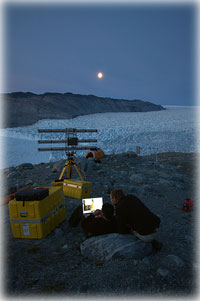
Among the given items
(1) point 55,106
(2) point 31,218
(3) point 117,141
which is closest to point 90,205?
(2) point 31,218

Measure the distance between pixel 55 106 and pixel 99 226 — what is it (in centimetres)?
4155

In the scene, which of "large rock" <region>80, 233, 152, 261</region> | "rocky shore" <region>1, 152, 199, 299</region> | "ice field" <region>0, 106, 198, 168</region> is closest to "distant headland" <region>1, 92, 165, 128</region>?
"ice field" <region>0, 106, 198, 168</region>

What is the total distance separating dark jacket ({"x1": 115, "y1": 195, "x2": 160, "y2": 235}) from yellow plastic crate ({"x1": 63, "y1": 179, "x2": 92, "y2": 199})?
294cm

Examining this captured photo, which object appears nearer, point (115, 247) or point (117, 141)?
point (115, 247)

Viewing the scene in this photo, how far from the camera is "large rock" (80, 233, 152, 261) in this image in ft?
10.8

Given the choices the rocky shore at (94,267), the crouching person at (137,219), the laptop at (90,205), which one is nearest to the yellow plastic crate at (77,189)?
the rocky shore at (94,267)

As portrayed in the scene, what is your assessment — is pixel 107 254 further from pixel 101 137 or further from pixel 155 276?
pixel 101 137

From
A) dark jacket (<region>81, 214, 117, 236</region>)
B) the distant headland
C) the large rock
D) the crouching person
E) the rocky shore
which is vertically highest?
the distant headland

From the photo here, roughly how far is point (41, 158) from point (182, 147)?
42.3 feet

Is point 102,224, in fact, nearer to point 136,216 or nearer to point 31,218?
point 136,216

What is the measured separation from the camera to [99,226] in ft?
12.5

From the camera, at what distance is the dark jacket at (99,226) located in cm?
381

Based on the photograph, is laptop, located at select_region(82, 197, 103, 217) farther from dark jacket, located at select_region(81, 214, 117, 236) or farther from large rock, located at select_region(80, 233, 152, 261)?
large rock, located at select_region(80, 233, 152, 261)

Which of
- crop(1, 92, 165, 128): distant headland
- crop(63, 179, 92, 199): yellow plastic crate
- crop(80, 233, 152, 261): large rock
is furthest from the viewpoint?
crop(1, 92, 165, 128): distant headland
